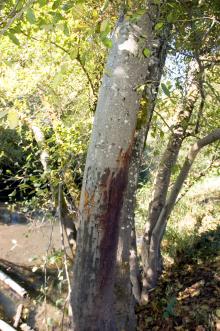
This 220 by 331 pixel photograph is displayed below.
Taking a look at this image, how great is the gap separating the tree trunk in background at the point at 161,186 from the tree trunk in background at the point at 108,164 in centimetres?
285

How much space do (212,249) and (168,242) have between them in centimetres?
158

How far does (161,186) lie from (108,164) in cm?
312

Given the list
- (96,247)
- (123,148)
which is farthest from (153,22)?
(96,247)

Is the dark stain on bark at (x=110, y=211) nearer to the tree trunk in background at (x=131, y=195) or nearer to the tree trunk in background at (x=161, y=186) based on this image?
the tree trunk in background at (x=131, y=195)

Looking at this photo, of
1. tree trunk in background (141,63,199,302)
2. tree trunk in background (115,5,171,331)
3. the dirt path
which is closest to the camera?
tree trunk in background (115,5,171,331)

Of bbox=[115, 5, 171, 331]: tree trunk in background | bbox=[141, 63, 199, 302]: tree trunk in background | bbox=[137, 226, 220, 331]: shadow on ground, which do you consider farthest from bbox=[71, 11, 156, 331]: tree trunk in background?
bbox=[141, 63, 199, 302]: tree trunk in background

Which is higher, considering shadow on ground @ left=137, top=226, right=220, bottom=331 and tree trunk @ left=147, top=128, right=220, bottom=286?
tree trunk @ left=147, top=128, right=220, bottom=286

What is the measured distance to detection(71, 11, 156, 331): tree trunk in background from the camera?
3.34 m

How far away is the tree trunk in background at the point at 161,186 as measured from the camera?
6.25 meters

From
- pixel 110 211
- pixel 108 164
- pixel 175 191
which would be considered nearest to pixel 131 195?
pixel 110 211

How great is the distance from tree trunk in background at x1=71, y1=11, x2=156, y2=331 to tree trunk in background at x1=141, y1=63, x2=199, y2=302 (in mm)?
2850

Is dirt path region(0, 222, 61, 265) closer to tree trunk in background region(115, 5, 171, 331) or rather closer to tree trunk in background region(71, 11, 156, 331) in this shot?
tree trunk in background region(115, 5, 171, 331)

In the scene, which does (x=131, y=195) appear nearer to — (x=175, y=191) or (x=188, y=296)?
(x=175, y=191)

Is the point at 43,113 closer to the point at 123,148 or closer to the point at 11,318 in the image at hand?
the point at 123,148
